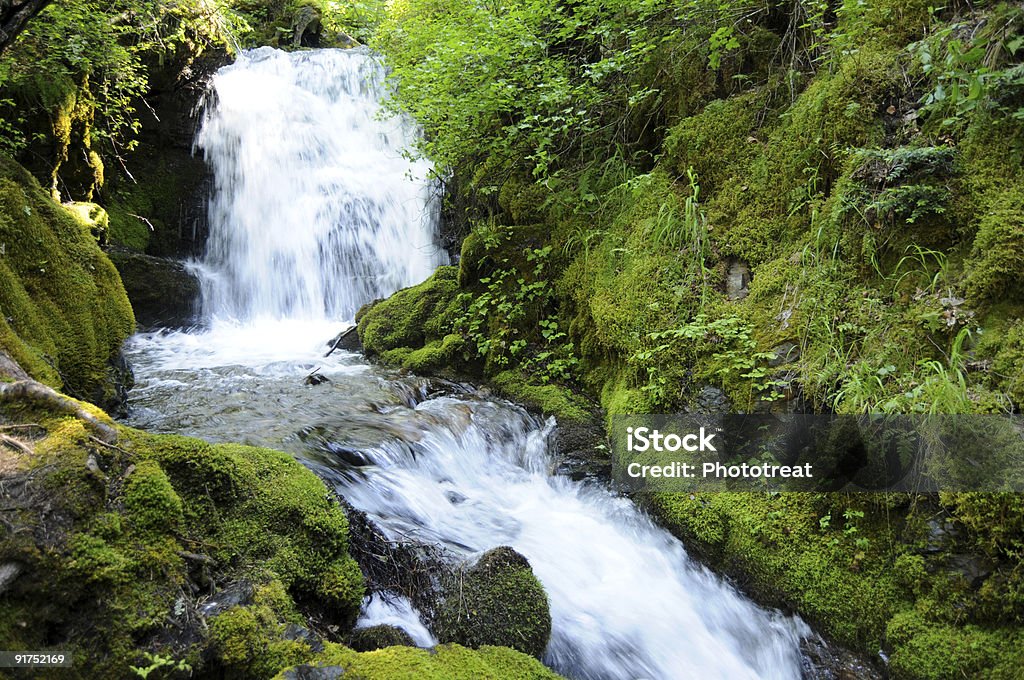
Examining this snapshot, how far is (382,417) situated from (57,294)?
2751mm

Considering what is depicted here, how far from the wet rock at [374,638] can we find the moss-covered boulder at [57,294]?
2.63 meters

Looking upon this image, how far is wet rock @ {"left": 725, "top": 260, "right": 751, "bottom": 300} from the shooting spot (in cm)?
464

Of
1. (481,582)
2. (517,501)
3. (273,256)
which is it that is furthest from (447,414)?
(273,256)

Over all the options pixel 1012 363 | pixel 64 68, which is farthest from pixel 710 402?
pixel 64 68

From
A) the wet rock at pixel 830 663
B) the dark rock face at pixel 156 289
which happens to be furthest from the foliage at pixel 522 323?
the dark rock face at pixel 156 289

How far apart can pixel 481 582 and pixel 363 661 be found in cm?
98

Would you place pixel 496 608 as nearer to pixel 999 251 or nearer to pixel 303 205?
pixel 999 251

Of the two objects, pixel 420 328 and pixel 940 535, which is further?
pixel 420 328

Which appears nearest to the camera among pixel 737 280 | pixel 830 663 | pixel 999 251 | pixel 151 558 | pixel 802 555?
pixel 151 558

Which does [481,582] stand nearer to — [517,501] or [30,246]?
[517,501]

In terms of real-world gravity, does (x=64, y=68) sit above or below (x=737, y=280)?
above

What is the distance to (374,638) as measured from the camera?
2.68 meters

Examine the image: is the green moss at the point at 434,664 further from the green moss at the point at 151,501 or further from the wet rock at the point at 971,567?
the wet rock at the point at 971,567

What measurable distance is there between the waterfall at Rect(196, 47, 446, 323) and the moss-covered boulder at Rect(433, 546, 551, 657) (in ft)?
25.6
